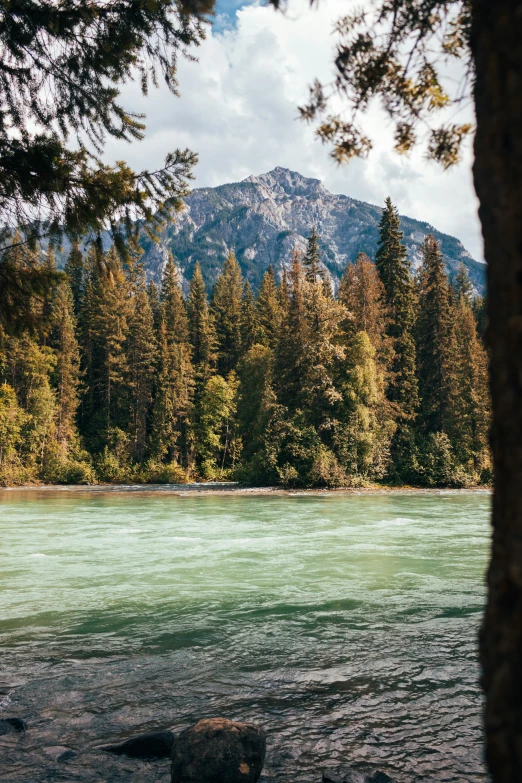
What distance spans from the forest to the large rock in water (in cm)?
3122

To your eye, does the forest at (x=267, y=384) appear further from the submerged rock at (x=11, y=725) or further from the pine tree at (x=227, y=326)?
the submerged rock at (x=11, y=725)

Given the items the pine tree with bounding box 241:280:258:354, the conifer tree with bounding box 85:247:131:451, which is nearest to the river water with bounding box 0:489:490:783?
the conifer tree with bounding box 85:247:131:451

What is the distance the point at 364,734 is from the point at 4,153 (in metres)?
5.99

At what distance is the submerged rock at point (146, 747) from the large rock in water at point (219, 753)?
54 cm

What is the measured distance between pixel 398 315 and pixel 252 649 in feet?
145

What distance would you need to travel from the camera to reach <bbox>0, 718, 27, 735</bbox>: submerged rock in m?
5.54

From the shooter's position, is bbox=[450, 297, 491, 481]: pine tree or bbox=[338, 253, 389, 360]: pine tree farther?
bbox=[338, 253, 389, 360]: pine tree

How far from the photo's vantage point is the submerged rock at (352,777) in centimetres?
458

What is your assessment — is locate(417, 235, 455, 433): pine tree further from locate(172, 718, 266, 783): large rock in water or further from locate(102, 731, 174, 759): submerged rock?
locate(172, 718, 266, 783): large rock in water

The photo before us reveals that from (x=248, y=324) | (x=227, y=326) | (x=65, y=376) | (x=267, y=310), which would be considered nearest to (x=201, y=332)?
(x=227, y=326)

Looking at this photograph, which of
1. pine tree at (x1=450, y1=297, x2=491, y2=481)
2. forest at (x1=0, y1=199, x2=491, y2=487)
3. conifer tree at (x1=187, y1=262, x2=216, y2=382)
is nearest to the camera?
forest at (x1=0, y1=199, x2=491, y2=487)

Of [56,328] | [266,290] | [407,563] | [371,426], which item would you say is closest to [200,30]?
[407,563]

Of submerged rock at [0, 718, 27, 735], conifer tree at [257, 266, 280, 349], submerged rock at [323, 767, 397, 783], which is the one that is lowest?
submerged rock at [0, 718, 27, 735]

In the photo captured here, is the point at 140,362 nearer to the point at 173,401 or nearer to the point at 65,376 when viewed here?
the point at 173,401
